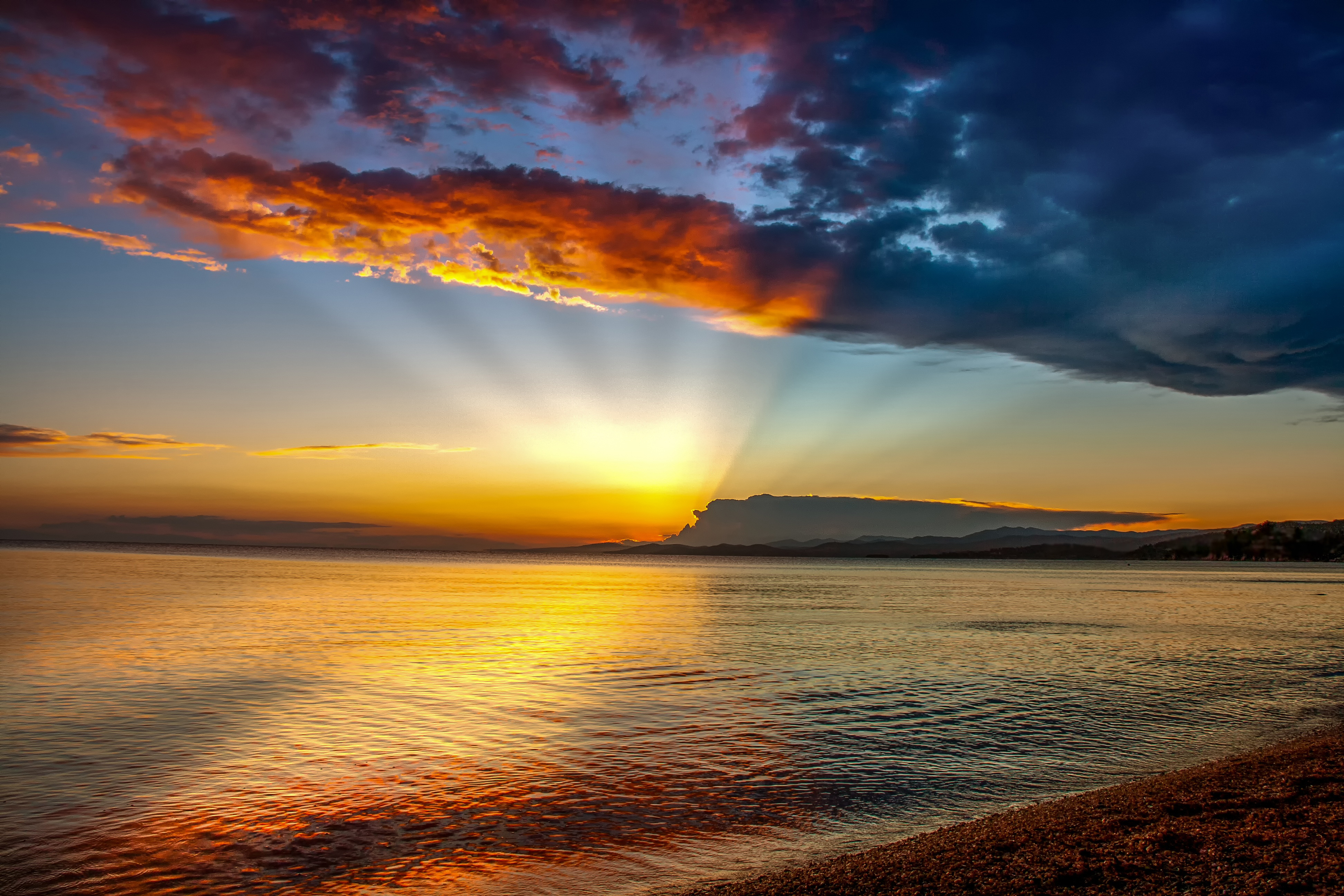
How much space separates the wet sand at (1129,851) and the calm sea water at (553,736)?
126 cm

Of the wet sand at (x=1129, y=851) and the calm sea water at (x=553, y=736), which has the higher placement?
the wet sand at (x=1129, y=851)

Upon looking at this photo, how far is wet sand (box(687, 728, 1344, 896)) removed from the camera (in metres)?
8.45

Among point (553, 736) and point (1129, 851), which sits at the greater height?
point (1129, 851)

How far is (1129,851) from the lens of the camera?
31.3ft

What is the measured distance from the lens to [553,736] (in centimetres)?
1844

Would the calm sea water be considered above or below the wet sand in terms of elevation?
below

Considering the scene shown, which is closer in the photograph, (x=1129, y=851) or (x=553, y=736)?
(x=1129, y=851)

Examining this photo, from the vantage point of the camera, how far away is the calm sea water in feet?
36.7

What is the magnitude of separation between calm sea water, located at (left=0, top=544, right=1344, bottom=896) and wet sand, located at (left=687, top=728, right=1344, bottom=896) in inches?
49.4

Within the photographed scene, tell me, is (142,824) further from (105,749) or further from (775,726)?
(775,726)

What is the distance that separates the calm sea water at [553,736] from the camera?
1120 cm

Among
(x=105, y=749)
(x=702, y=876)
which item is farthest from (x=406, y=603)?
(x=702, y=876)

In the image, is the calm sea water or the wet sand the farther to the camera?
the calm sea water

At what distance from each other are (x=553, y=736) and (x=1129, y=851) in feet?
39.5
